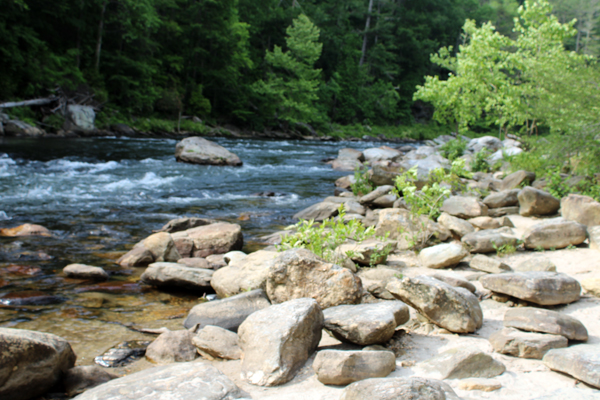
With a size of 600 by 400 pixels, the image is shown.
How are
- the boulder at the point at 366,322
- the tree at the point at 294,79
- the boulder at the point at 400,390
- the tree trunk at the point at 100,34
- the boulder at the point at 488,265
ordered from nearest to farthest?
the boulder at the point at 400,390 → the boulder at the point at 366,322 → the boulder at the point at 488,265 → the tree trunk at the point at 100,34 → the tree at the point at 294,79

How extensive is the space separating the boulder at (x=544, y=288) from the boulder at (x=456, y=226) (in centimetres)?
190

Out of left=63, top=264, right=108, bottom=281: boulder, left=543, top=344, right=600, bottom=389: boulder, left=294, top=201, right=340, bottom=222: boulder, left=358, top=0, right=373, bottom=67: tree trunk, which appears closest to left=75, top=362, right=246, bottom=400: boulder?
left=543, top=344, right=600, bottom=389: boulder

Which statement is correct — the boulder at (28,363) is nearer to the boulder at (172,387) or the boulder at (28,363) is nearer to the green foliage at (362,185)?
the boulder at (172,387)

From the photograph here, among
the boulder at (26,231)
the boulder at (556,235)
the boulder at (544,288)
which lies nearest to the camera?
the boulder at (544,288)

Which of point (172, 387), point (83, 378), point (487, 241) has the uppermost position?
point (487, 241)

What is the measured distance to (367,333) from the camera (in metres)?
2.70

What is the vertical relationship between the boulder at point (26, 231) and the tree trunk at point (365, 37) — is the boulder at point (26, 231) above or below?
below

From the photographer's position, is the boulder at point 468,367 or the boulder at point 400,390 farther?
the boulder at point 468,367

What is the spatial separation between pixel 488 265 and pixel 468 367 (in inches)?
81.3

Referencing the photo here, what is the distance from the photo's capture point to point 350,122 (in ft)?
135

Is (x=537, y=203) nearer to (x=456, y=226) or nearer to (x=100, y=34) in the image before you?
(x=456, y=226)

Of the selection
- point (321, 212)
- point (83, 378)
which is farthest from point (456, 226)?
point (83, 378)

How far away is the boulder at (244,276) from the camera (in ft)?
12.9

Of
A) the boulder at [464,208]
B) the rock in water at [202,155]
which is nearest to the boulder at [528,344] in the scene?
the boulder at [464,208]
